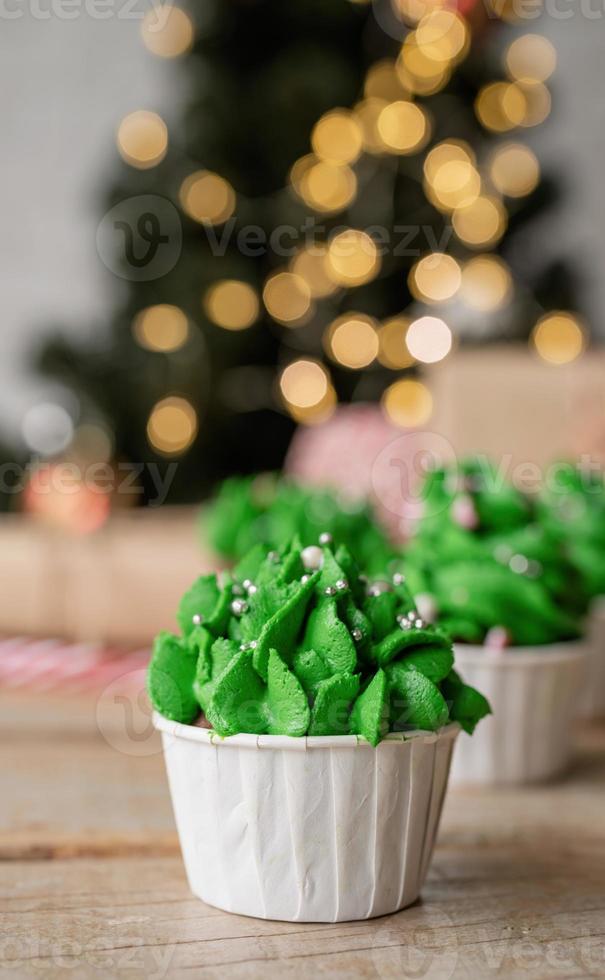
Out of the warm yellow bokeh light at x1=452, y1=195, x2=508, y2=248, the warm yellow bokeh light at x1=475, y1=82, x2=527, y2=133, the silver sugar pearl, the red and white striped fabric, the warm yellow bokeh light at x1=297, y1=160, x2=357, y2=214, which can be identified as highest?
the warm yellow bokeh light at x1=475, y1=82, x2=527, y2=133

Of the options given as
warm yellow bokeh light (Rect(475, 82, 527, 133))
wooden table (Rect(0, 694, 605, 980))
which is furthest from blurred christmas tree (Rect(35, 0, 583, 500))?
wooden table (Rect(0, 694, 605, 980))

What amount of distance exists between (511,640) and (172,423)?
279 centimetres

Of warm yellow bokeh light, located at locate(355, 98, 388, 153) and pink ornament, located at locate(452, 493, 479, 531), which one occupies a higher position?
warm yellow bokeh light, located at locate(355, 98, 388, 153)

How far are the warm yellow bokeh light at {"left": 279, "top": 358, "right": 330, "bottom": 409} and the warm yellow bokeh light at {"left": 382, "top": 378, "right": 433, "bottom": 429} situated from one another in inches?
9.4

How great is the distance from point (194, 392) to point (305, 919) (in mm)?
3157

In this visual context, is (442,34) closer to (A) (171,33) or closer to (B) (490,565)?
(A) (171,33)

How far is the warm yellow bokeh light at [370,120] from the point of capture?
12.3ft

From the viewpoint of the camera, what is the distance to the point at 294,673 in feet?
2.71

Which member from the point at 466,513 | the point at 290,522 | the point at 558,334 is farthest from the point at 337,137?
the point at 466,513

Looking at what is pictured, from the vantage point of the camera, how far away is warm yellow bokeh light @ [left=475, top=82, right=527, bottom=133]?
12.5ft

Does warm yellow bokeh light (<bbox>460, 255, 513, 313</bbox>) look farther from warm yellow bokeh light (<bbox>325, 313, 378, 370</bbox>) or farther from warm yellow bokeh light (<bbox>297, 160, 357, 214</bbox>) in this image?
warm yellow bokeh light (<bbox>297, 160, 357, 214</bbox>)

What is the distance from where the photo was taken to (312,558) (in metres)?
0.91

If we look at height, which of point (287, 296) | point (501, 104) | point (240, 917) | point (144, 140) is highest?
point (501, 104)

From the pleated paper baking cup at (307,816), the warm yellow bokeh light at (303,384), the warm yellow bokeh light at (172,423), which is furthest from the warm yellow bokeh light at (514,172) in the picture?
the pleated paper baking cup at (307,816)
